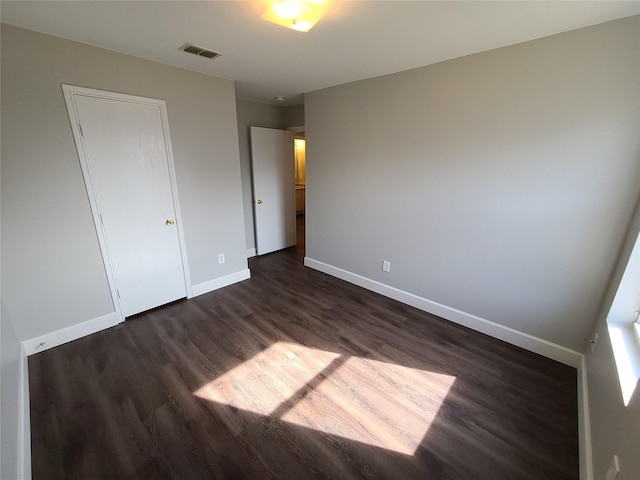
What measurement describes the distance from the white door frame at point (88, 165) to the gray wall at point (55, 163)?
40mm

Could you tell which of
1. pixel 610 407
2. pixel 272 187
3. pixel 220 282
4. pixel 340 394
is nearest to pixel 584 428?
pixel 610 407

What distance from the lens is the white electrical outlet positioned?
3.41 feet

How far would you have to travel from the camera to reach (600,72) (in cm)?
171

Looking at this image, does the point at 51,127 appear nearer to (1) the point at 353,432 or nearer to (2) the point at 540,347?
(1) the point at 353,432

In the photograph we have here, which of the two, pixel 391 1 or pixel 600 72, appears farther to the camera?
pixel 600 72

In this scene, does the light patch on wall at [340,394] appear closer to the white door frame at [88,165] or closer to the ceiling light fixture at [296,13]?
the white door frame at [88,165]

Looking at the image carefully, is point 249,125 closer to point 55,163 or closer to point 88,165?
point 88,165

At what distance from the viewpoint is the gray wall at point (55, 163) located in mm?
1916

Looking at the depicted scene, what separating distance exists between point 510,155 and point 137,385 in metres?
3.27

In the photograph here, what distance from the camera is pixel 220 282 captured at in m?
3.38

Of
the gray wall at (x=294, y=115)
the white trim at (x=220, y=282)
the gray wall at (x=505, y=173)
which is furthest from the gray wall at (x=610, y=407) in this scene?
the gray wall at (x=294, y=115)

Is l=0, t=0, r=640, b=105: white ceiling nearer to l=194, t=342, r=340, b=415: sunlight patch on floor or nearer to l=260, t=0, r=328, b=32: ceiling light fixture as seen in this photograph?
l=260, t=0, r=328, b=32: ceiling light fixture

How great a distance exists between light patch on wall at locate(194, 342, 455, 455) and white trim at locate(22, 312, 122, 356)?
1.40 metres

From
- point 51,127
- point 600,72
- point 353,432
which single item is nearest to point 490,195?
point 600,72
